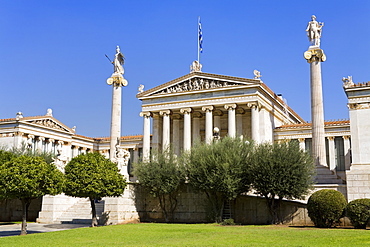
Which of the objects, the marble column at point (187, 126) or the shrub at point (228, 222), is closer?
the shrub at point (228, 222)

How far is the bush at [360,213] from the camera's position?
25.9m

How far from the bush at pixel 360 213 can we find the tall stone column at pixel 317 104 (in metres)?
12.8

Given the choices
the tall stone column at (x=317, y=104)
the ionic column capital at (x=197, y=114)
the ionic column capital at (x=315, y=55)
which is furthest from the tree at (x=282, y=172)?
the ionic column capital at (x=197, y=114)

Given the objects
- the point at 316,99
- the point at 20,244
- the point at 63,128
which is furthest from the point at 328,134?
the point at 20,244

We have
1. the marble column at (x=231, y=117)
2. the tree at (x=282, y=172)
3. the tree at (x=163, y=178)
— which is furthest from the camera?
the marble column at (x=231, y=117)

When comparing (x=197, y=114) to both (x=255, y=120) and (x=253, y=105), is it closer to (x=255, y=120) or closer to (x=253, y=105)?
(x=253, y=105)

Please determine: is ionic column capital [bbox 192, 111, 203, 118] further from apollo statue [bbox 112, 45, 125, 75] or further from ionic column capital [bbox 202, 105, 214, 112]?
apollo statue [bbox 112, 45, 125, 75]

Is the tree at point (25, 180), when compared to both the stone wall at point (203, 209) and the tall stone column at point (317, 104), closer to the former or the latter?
the stone wall at point (203, 209)

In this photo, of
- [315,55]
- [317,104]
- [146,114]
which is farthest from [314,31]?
[146,114]

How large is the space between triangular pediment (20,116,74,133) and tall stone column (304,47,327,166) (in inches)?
1551

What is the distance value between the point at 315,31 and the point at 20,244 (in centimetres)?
3291

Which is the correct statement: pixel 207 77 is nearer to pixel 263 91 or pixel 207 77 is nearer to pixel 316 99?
pixel 263 91

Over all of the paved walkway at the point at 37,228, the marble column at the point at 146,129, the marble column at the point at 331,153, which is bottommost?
the paved walkway at the point at 37,228

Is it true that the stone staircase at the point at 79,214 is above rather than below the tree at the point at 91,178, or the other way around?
below
